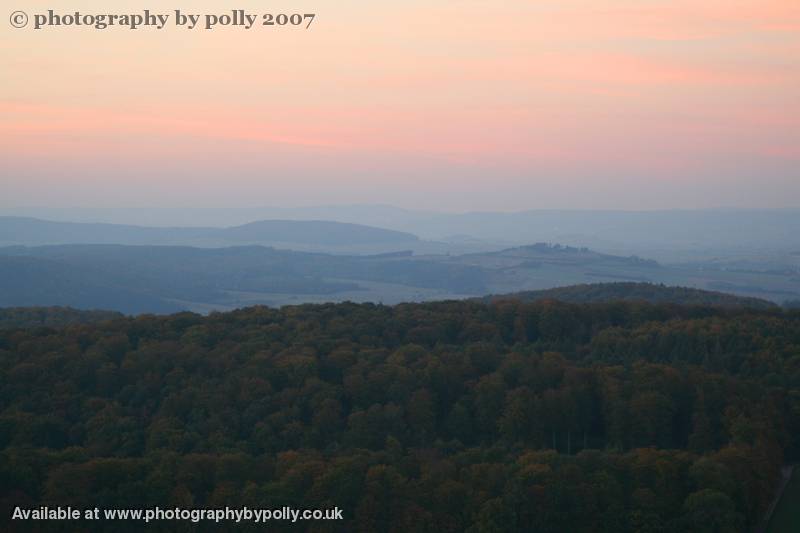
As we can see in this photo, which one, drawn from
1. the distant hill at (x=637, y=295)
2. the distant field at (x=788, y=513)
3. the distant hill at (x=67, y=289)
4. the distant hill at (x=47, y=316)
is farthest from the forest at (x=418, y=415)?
the distant hill at (x=67, y=289)

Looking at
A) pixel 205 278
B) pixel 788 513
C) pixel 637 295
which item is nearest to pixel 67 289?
pixel 205 278

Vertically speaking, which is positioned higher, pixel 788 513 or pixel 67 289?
pixel 67 289

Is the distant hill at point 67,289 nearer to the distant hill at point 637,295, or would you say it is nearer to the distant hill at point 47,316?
the distant hill at point 47,316

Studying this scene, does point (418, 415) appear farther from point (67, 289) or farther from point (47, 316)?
point (67, 289)

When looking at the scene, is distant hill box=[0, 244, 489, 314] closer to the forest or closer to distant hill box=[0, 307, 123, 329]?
distant hill box=[0, 307, 123, 329]

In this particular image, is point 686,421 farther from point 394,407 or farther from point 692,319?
point 692,319
